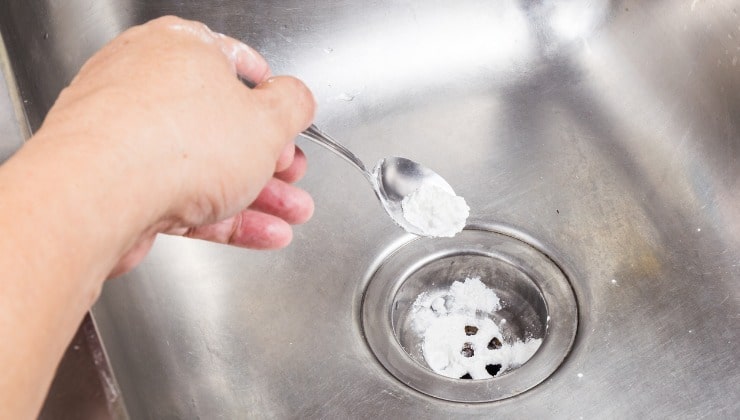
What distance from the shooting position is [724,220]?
733 millimetres

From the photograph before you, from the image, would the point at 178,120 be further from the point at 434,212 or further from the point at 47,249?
the point at 434,212

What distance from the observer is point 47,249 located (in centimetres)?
34

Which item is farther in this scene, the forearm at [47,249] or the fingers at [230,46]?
the fingers at [230,46]

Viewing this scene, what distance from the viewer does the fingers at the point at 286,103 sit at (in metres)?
0.46

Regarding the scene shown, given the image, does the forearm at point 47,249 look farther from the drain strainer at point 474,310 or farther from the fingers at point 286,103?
the drain strainer at point 474,310

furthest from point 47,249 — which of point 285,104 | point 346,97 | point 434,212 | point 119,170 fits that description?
point 346,97

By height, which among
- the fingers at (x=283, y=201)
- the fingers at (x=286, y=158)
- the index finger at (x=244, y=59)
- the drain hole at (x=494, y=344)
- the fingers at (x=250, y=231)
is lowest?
the drain hole at (x=494, y=344)

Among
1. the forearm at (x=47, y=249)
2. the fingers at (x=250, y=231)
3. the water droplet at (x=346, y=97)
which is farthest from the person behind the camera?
the water droplet at (x=346, y=97)

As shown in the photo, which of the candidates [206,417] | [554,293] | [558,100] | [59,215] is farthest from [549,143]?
[59,215]

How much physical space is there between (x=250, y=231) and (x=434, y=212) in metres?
0.20

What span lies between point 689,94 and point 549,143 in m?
0.15

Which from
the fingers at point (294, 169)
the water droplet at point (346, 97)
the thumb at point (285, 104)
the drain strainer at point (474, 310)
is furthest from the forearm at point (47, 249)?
the water droplet at point (346, 97)

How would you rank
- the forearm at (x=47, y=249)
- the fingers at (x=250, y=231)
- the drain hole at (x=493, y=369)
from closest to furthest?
the forearm at (x=47, y=249) < the fingers at (x=250, y=231) < the drain hole at (x=493, y=369)

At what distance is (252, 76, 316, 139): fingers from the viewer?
0.46m
